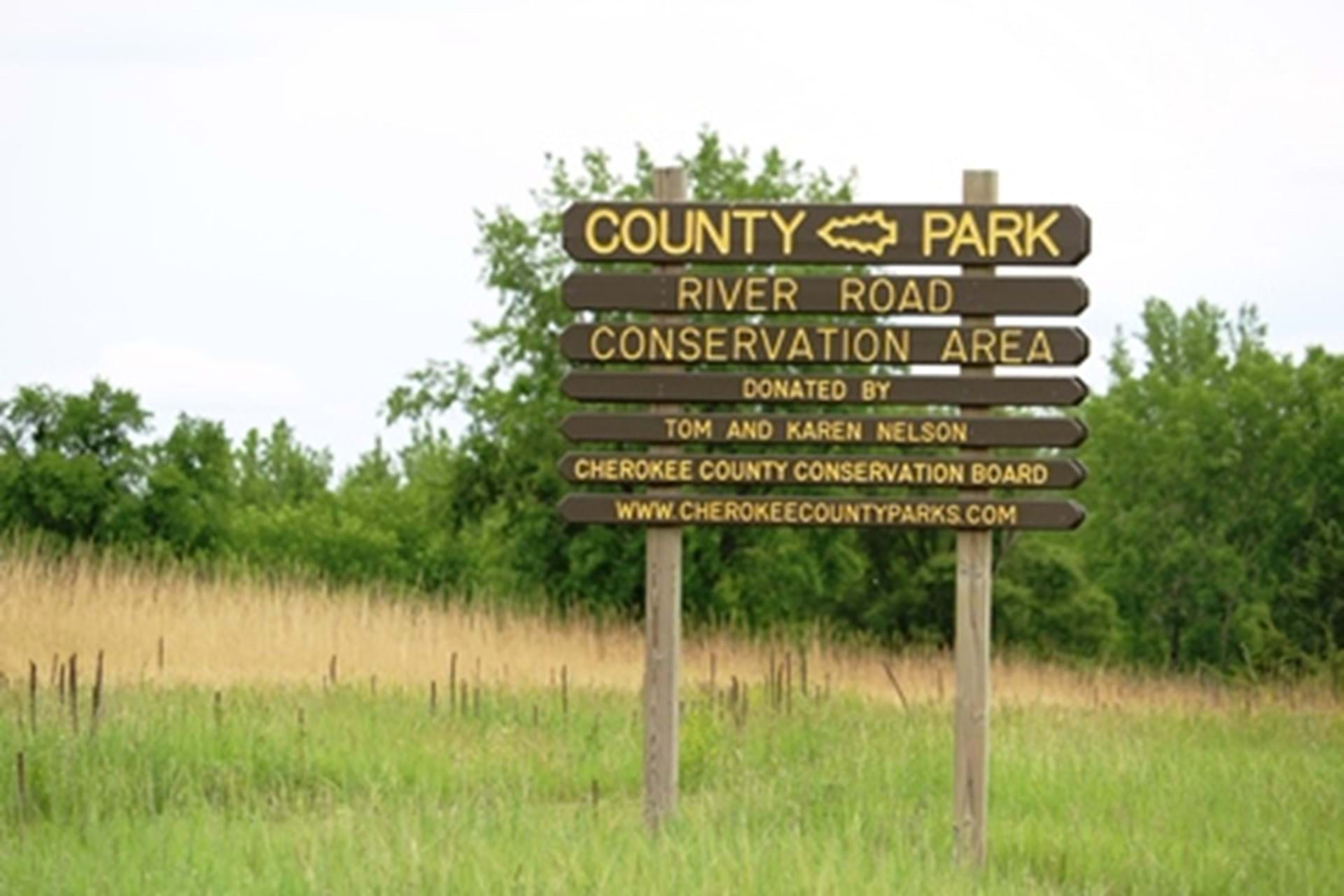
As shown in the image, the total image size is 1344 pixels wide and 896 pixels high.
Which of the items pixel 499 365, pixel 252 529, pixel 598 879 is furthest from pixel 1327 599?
pixel 598 879

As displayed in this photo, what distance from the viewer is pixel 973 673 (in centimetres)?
1437

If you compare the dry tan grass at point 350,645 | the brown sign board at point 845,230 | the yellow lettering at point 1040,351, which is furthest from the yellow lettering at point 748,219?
the dry tan grass at point 350,645

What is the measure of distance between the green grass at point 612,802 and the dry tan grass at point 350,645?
2908 millimetres

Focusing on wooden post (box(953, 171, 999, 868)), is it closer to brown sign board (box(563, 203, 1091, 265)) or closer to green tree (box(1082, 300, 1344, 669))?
brown sign board (box(563, 203, 1091, 265))

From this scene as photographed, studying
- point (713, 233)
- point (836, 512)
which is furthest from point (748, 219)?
point (836, 512)

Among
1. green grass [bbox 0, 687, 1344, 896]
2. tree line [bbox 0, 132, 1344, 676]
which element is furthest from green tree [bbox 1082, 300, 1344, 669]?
green grass [bbox 0, 687, 1344, 896]

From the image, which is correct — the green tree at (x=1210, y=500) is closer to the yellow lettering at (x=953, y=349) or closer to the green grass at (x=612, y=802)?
the green grass at (x=612, y=802)

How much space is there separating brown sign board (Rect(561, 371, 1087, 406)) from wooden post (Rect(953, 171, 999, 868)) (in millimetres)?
129

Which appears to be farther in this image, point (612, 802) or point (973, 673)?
point (612, 802)

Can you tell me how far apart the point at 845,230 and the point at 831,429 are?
1202 mm

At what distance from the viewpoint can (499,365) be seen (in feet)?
133

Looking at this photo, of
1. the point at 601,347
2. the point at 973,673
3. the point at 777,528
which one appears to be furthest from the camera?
the point at 777,528

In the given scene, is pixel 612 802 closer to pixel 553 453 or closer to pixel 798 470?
pixel 798 470

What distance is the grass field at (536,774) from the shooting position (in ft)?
37.9
